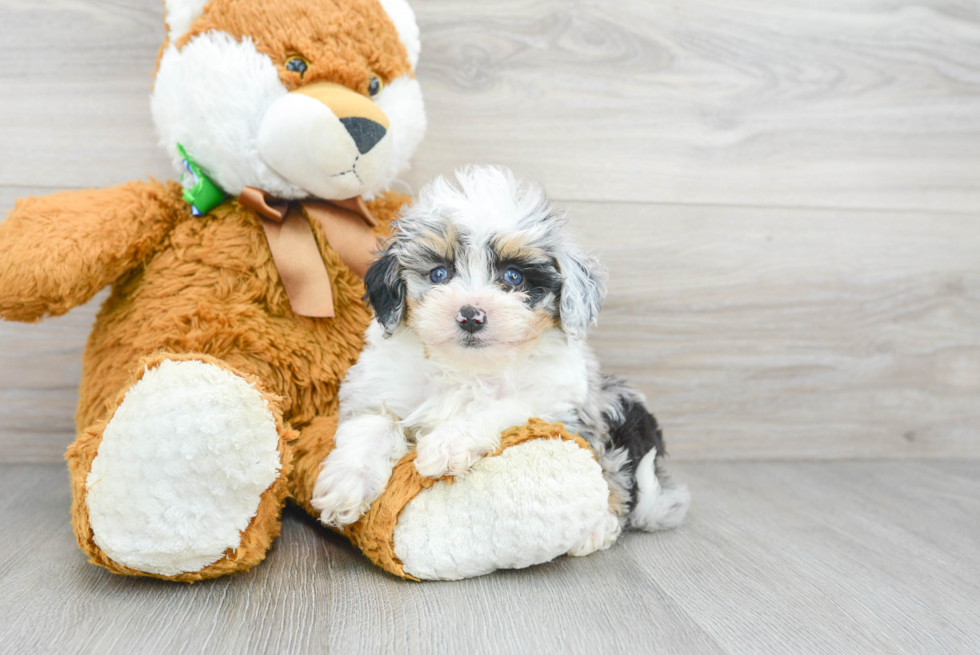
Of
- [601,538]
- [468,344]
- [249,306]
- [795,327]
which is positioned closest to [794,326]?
[795,327]

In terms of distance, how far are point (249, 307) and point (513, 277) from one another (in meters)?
0.53

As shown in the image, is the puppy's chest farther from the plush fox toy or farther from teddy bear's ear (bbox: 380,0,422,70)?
teddy bear's ear (bbox: 380,0,422,70)

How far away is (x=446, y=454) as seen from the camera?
1179 millimetres

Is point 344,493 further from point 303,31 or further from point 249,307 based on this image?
point 303,31

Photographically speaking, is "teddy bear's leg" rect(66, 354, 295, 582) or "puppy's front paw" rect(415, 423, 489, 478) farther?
"puppy's front paw" rect(415, 423, 489, 478)

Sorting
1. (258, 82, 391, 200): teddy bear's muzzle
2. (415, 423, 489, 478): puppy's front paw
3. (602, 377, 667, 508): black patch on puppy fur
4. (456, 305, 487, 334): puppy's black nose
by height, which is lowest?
(602, 377, 667, 508): black patch on puppy fur

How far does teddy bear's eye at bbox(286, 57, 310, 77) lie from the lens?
137 cm

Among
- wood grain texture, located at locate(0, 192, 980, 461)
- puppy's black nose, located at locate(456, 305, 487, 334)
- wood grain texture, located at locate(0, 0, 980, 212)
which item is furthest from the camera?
wood grain texture, located at locate(0, 192, 980, 461)

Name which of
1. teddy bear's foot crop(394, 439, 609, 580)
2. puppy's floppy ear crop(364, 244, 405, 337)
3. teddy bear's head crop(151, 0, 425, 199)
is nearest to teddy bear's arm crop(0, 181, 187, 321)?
teddy bear's head crop(151, 0, 425, 199)

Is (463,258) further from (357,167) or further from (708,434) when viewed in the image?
(708,434)

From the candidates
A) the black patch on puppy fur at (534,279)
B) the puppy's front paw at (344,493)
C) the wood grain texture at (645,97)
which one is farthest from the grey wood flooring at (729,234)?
the black patch on puppy fur at (534,279)

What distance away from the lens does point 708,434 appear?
2078mm

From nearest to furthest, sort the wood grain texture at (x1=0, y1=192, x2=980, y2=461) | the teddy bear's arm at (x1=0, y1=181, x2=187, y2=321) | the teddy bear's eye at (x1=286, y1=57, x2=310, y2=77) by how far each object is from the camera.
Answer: the teddy bear's arm at (x1=0, y1=181, x2=187, y2=321), the teddy bear's eye at (x1=286, y1=57, x2=310, y2=77), the wood grain texture at (x1=0, y1=192, x2=980, y2=461)

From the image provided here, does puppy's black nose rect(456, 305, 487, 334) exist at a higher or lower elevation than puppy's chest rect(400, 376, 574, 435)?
higher
